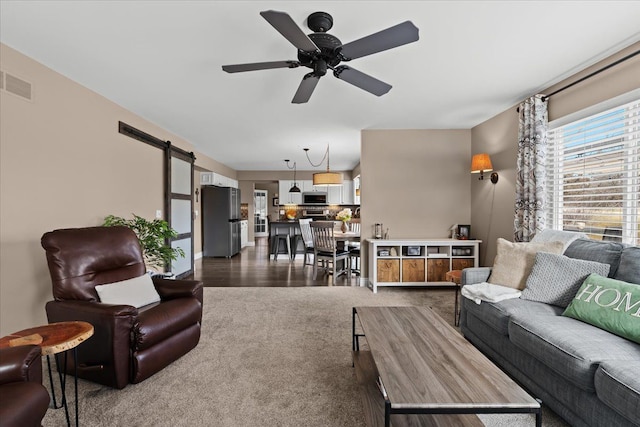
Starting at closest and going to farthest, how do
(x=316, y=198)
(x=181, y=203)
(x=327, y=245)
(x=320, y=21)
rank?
(x=320, y=21) < (x=327, y=245) < (x=181, y=203) < (x=316, y=198)

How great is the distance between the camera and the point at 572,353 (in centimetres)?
157

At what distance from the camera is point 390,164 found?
4.88 m

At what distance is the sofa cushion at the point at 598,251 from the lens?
2.18 meters

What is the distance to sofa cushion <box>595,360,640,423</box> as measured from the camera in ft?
4.13

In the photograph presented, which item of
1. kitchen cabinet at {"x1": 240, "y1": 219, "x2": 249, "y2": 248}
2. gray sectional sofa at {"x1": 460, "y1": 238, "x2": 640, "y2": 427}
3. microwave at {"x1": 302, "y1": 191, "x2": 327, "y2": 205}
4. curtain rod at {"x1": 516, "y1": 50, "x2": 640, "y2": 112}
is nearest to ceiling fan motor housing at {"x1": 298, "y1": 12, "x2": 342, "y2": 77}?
gray sectional sofa at {"x1": 460, "y1": 238, "x2": 640, "y2": 427}

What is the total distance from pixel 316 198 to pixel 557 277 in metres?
7.49

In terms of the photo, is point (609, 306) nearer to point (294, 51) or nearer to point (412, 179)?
point (294, 51)

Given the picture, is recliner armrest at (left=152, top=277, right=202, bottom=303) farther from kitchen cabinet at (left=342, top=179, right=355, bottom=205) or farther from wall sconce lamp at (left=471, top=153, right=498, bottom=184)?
kitchen cabinet at (left=342, top=179, right=355, bottom=205)

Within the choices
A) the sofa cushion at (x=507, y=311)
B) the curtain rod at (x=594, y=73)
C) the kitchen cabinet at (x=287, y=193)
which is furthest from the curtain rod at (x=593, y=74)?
the kitchen cabinet at (x=287, y=193)

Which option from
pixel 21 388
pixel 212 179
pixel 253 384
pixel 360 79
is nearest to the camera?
pixel 21 388

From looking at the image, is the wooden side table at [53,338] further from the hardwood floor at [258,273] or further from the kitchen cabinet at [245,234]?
the kitchen cabinet at [245,234]

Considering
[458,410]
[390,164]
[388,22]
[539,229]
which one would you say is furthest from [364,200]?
[458,410]

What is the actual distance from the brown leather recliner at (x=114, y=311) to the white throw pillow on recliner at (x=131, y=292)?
0.07 m

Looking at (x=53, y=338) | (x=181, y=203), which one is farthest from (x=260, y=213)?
(x=53, y=338)
